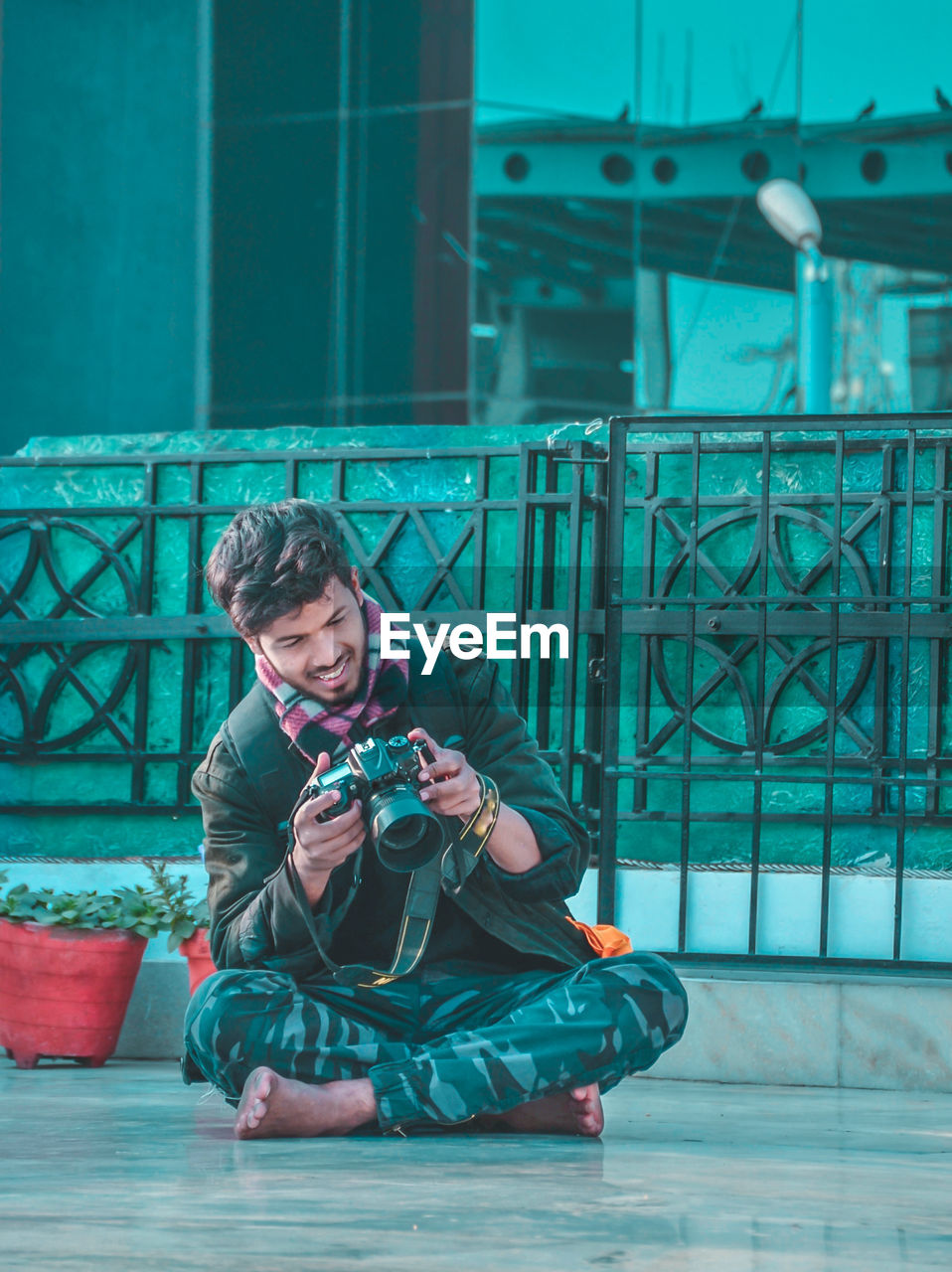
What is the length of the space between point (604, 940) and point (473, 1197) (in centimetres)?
91

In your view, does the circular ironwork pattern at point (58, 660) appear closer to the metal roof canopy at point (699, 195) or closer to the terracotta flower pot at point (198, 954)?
the terracotta flower pot at point (198, 954)

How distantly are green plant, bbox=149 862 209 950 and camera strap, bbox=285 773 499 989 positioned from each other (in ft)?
4.81

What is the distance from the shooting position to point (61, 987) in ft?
13.8

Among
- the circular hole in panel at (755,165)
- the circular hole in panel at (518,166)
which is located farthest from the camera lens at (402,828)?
the circular hole in panel at (755,165)

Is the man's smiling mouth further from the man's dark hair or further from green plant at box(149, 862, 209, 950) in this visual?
green plant at box(149, 862, 209, 950)

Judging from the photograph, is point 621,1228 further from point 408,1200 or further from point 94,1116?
point 94,1116

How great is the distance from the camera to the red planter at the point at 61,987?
4215mm

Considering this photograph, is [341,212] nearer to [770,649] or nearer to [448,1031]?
[770,649]

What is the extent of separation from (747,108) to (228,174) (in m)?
2.56

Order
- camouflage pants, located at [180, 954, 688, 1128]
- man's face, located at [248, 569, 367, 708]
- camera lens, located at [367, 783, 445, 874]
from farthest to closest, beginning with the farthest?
man's face, located at [248, 569, 367, 708]
camouflage pants, located at [180, 954, 688, 1128]
camera lens, located at [367, 783, 445, 874]

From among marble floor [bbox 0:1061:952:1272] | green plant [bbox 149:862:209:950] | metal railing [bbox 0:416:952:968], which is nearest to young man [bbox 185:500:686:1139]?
marble floor [bbox 0:1061:952:1272]

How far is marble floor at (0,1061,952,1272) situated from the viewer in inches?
72.4

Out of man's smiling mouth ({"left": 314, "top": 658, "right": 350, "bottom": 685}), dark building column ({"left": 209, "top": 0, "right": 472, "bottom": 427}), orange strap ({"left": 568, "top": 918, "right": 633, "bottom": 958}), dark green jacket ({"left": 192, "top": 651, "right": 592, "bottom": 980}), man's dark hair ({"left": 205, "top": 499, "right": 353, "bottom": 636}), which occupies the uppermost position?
dark building column ({"left": 209, "top": 0, "right": 472, "bottom": 427})

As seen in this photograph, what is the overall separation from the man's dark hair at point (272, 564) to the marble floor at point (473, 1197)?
0.87 m
